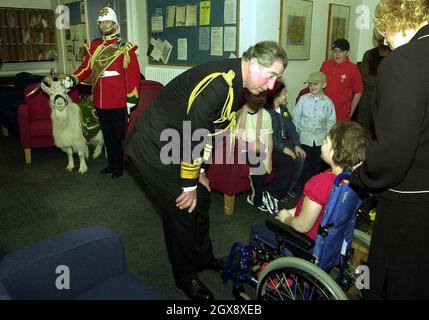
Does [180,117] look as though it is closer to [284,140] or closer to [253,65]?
[253,65]

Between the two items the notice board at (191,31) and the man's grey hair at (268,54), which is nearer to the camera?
the man's grey hair at (268,54)

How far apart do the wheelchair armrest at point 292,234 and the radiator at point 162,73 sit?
11.1 ft

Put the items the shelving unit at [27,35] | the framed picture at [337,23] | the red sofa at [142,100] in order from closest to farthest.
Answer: the red sofa at [142,100] → the framed picture at [337,23] → the shelving unit at [27,35]

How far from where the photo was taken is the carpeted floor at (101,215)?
7.78ft

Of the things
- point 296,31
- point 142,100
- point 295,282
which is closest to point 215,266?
point 295,282

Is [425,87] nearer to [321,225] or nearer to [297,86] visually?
[321,225]

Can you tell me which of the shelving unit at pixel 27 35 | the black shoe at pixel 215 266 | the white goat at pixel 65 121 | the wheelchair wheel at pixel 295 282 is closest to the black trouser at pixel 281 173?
the black shoe at pixel 215 266

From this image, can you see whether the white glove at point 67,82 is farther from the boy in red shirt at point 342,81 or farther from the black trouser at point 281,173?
the boy in red shirt at point 342,81

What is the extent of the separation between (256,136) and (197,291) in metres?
1.47

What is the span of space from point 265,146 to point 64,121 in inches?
85.2

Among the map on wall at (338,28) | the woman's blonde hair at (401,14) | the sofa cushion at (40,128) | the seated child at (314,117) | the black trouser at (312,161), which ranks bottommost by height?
the black trouser at (312,161)

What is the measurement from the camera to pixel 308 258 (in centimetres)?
161
